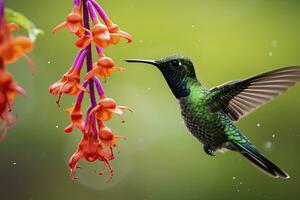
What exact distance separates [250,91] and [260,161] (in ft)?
0.90

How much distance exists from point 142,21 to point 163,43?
0.76ft

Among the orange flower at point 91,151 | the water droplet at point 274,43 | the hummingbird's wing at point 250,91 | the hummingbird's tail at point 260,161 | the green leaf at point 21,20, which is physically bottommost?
the hummingbird's tail at point 260,161

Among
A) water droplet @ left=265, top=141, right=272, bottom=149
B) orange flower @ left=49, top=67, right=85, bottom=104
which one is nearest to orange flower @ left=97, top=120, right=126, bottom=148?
orange flower @ left=49, top=67, right=85, bottom=104

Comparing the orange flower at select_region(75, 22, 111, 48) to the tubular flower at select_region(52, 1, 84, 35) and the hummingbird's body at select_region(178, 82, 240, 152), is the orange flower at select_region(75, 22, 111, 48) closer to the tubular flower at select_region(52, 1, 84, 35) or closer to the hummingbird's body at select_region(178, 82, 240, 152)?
the tubular flower at select_region(52, 1, 84, 35)

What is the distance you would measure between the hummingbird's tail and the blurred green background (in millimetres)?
1977

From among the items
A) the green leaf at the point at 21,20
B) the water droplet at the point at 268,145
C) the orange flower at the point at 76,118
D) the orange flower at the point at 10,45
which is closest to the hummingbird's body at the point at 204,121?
the orange flower at the point at 76,118

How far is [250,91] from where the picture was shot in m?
2.53

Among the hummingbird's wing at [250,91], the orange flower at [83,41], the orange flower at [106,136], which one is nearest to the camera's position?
the orange flower at [83,41]

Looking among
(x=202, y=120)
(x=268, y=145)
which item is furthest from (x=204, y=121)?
(x=268, y=145)

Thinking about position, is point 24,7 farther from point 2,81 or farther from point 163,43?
point 2,81

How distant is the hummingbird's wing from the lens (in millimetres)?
2318

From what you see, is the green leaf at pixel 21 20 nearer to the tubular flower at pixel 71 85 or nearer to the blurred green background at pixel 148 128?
the tubular flower at pixel 71 85

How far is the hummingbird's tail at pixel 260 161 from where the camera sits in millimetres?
2453

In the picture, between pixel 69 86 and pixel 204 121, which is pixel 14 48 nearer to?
pixel 69 86
